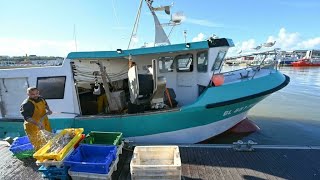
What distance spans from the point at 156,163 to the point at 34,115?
2377 millimetres

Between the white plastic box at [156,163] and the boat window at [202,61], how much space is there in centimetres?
A: 257

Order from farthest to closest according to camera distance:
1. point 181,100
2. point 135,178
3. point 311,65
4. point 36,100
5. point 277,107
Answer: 1. point 311,65
2. point 277,107
3. point 181,100
4. point 36,100
5. point 135,178

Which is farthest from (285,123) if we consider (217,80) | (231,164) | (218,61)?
(231,164)

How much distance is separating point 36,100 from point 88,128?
1.64m

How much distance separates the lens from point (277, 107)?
39.7ft

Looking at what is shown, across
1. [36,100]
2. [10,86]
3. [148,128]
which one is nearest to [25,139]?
[36,100]

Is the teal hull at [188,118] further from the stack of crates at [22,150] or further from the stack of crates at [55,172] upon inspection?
the stack of crates at [55,172]

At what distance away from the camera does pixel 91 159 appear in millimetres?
4242

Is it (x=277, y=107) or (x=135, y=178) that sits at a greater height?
(x=135, y=178)

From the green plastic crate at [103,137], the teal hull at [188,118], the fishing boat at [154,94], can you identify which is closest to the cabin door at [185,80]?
the fishing boat at [154,94]

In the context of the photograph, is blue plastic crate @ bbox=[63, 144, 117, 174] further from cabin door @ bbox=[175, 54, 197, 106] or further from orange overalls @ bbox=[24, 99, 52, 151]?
cabin door @ bbox=[175, 54, 197, 106]

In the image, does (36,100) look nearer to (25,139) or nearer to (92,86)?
(25,139)

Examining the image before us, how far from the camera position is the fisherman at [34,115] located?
13.4 feet

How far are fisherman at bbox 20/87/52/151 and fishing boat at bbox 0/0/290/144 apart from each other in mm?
1322
